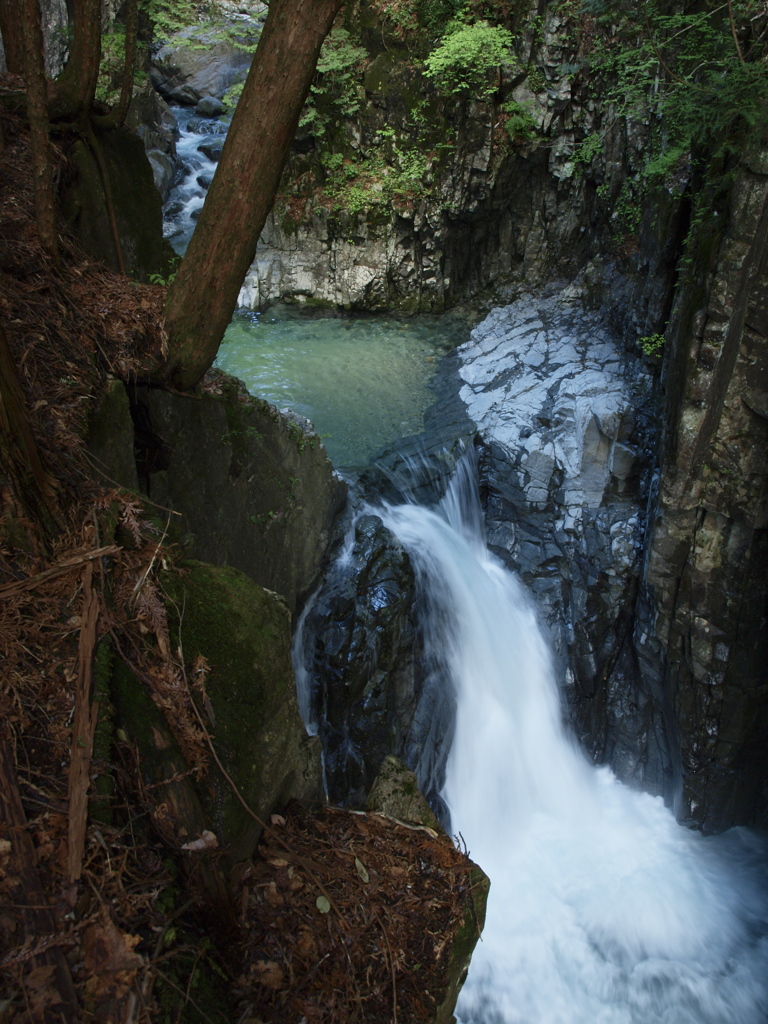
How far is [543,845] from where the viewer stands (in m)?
7.39

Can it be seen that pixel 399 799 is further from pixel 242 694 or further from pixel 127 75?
pixel 127 75

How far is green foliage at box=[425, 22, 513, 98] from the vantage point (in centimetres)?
1024

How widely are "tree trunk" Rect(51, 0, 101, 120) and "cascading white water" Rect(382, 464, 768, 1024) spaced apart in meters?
4.83

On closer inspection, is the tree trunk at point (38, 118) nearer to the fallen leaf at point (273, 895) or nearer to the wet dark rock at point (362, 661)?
the fallen leaf at point (273, 895)

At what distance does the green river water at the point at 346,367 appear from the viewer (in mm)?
9109

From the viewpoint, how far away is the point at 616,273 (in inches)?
387

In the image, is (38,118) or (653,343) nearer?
(38,118)

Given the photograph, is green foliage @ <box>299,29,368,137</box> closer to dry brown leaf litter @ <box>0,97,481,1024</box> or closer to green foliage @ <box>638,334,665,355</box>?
green foliage @ <box>638,334,665,355</box>

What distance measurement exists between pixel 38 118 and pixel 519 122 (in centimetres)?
1023

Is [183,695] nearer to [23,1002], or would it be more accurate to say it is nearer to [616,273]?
[23,1002]

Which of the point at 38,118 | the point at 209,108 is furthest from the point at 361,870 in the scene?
the point at 209,108

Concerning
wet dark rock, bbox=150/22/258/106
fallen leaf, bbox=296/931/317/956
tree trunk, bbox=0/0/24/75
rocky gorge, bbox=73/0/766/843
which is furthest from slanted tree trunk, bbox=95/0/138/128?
wet dark rock, bbox=150/22/258/106

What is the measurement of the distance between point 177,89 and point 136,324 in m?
15.5

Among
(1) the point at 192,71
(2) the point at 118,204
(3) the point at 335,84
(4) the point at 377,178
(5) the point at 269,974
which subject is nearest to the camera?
(5) the point at 269,974
